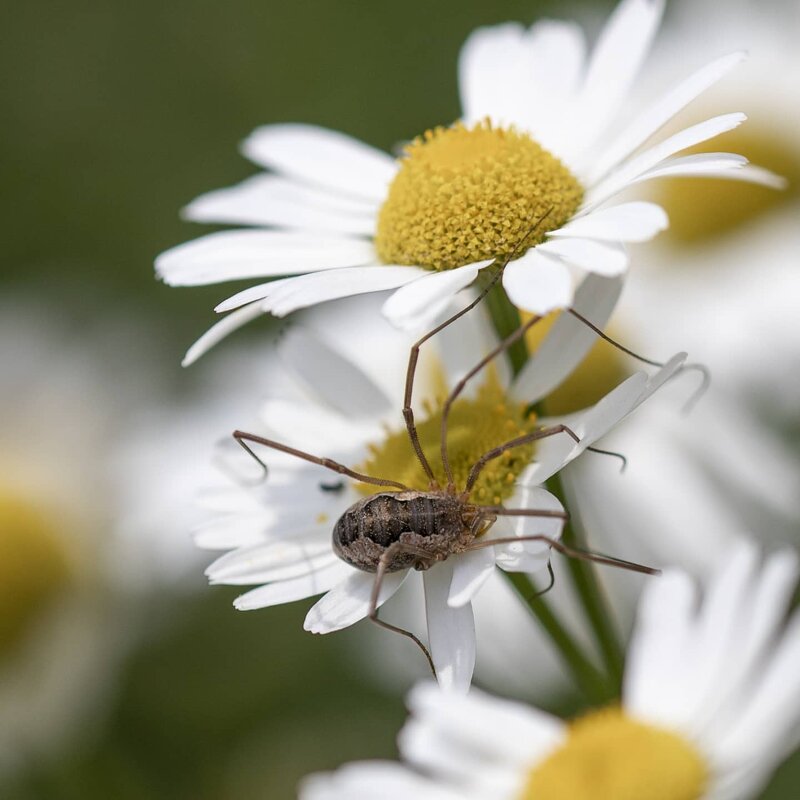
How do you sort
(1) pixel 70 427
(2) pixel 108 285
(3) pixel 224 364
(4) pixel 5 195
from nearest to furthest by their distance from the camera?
(3) pixel 224 364 < (1) pixel 70 427 < (2) pixel 108 285 < (4) pixel 5 195

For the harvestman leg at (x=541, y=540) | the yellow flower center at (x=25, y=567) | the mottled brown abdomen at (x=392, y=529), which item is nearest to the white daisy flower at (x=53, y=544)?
the yellow flower center at (x=25, y=567)

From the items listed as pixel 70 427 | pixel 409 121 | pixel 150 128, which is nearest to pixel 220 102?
pixel 150 128

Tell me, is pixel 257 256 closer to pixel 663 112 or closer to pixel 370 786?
pixel 663 112

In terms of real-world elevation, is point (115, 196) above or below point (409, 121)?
below

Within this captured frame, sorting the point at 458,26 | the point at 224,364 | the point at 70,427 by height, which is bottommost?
the point at 70,427

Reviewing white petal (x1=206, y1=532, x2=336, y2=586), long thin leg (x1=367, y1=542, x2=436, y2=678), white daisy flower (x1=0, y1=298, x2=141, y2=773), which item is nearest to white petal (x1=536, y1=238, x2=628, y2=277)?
long thin leg (x1=367, y1=542, x2=436, y2=678)

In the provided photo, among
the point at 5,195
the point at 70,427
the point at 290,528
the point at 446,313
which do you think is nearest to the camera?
the point at 290,528

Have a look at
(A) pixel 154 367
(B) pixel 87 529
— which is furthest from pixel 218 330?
(A) pixel 154 367

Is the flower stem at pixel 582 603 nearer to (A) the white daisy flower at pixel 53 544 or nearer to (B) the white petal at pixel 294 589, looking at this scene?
(B) the white petal at pixel 294 589

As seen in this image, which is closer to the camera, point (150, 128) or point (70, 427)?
point (70, 427)

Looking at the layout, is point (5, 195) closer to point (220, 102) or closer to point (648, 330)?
point (220, 102)
